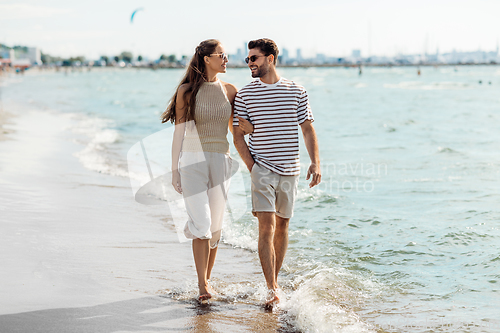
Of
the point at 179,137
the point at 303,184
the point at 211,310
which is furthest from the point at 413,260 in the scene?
the point at 303,184

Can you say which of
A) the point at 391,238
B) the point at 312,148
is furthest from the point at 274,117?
the point at 391,238

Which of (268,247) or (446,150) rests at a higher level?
(268,247)

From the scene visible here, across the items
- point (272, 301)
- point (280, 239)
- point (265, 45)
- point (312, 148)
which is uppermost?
point (265, 45)

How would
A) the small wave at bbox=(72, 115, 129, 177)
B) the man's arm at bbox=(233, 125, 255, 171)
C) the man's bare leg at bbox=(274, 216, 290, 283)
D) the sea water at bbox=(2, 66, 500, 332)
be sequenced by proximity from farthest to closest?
the small wave at bbox=(72, 115, 129, 177) → the man's bare leg at bbox=(274, 216, 290, 283) → the sea water at bbox=(2, 66, 500, 332) → the man's arm at bbox=(233, 125, 255, 171)

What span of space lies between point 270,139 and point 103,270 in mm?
1975

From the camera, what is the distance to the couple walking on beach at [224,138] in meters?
3.69

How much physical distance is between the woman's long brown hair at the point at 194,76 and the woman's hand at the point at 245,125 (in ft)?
1.23

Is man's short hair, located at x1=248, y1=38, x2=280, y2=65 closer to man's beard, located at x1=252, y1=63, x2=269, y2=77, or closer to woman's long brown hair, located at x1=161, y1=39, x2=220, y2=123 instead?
man's beard, located at x1=252, y1=63, x2=269, y2=77

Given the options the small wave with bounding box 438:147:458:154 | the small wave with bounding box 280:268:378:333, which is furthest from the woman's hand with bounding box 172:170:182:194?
the small wave with bounding box 438:147:458:154

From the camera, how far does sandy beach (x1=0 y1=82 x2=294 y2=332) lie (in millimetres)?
3443

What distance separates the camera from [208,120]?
371cm

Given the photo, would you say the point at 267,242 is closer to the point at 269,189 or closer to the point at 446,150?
the point at 269,189

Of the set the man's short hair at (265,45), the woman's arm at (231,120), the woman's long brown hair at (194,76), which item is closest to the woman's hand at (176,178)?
the woman's long brown hair at (194,76)

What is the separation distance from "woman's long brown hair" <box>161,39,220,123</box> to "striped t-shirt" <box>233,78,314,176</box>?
33cm
